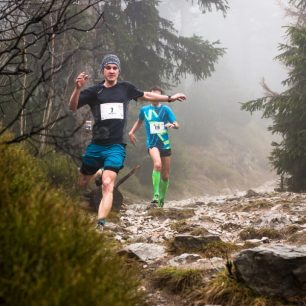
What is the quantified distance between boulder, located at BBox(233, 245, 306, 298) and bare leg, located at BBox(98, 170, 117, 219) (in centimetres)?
243

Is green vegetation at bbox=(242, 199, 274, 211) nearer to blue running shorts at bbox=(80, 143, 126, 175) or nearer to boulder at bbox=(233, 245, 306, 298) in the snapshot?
blue running shorts at bbox=(80, 143, 126, 175)

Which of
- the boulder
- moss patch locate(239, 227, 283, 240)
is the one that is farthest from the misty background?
the boulder

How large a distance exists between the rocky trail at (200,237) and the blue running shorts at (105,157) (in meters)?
0.91

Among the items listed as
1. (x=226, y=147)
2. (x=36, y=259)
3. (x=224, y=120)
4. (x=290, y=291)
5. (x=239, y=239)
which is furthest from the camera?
(x=224, y=120)

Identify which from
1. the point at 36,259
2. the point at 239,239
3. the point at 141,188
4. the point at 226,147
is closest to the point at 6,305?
the point at 36,259

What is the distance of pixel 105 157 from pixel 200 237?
1.82m

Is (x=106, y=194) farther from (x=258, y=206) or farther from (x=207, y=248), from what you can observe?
(x=258, y=206)

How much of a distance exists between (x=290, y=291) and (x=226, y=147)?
32.1 metres

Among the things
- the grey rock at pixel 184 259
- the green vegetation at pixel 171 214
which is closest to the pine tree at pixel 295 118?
the green vegetation at pixel 171 214

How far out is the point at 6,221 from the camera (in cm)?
200

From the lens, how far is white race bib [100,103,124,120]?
5.60m

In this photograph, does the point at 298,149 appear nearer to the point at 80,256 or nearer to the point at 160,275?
the point at 160,275

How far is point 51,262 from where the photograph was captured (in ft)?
6.03

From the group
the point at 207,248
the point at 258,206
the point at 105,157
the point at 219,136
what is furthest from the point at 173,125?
the point at 219,136
